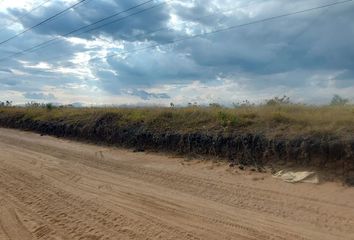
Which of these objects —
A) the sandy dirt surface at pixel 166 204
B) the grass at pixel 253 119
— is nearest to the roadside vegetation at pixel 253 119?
the grass at pixel 253 119

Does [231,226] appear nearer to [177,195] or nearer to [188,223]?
[188,223]

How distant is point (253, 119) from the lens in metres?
11.9

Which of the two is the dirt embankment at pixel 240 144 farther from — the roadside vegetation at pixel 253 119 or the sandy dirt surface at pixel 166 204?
the sandy dirt surface at pixel 166 204

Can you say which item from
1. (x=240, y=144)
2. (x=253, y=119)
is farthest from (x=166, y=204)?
(x=253, y=119)

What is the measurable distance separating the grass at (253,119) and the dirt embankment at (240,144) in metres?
0.25

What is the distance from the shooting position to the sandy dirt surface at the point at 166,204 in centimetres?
652

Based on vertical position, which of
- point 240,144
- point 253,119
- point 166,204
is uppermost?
point 253,119

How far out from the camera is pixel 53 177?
34.8ft

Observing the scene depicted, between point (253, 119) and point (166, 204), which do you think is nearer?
point (166, 204)

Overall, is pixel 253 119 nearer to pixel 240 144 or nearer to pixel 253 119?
pixel 253 119

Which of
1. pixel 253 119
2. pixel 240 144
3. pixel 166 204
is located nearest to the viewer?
pixel 166 204

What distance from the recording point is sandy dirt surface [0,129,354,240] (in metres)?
6.52

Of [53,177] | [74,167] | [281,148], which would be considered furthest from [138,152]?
[281,148]

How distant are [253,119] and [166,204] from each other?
5020 millimetres
